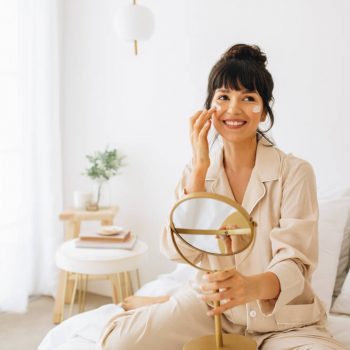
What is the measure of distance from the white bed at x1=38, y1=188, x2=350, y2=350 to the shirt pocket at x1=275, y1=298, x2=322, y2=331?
0.78 ft

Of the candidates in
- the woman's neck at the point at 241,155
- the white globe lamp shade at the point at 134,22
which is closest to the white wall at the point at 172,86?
the white globe lamp shade at the point at 134,22

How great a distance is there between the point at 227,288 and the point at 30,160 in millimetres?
2162

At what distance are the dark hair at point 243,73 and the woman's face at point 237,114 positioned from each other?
2cm

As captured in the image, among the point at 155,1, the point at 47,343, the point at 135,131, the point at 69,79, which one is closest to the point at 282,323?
the point at 47,343

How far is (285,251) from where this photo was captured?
125 cm

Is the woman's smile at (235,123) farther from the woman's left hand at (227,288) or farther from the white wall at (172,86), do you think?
the white wall at (172,86)

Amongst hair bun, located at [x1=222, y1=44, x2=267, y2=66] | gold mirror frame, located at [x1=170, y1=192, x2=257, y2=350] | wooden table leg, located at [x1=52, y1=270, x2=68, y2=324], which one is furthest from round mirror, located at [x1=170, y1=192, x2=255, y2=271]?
wooden table leg, located at [x1=52, y1=270, x2=68, y2=324]

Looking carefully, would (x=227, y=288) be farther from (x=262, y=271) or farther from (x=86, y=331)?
(x=86, y=331)

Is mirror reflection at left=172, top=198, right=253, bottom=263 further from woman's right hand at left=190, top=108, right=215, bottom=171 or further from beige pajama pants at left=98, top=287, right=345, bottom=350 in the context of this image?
beige pajama pants at left=98, top=287, right=345, bottom=350

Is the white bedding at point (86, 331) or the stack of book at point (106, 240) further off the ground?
the stack of book at point (106, 240)

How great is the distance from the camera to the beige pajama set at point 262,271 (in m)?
1.27

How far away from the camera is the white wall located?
7.60ft

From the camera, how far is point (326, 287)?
1.85 meters

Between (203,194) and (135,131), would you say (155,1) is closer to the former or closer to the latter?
(135,131)
